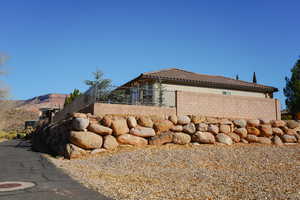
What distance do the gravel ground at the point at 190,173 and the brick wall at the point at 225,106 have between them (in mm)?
3132

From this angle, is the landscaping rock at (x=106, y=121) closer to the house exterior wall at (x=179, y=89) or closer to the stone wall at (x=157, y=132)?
the stone wall at (x=157, y=132)

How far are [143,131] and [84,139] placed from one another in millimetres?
2803

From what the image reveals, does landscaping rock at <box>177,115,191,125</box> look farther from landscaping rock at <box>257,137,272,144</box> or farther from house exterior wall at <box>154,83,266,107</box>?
landscaping rock at <box>257,137,272,144</box>

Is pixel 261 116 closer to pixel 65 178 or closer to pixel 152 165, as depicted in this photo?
pixel 152 165

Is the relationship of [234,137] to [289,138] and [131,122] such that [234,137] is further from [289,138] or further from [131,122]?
[131,122]

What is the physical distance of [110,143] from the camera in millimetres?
12180

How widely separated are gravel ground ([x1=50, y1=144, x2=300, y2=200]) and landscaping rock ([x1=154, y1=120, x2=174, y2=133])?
1.11 m

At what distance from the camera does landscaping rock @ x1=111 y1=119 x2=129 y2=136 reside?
12.5m

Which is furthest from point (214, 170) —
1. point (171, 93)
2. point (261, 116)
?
point (261, 116)

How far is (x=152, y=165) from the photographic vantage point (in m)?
9.32

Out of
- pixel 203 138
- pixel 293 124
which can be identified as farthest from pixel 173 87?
pixel 293 124

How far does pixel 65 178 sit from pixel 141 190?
7.94ft

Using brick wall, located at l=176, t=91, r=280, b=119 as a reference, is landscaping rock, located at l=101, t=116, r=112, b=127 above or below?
below

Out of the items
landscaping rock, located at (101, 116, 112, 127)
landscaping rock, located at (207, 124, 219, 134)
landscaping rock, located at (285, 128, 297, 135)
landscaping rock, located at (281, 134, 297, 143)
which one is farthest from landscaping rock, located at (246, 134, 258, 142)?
landscaping rock, located at (101, 116, 112, 127)
